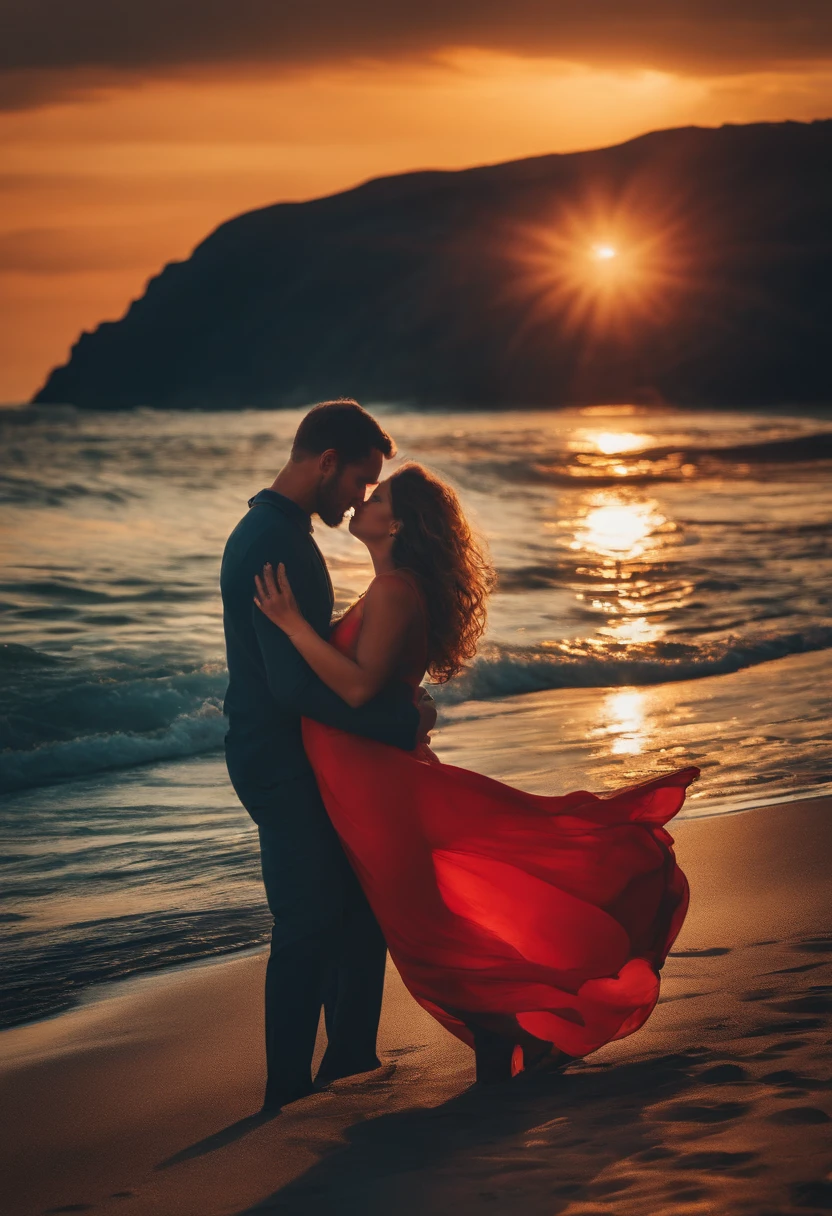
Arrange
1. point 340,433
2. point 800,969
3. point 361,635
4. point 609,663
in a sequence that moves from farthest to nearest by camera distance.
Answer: point 609,663
point 800,969
point 340,433
point 361,635

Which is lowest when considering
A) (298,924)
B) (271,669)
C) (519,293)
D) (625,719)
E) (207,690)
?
(625,719)

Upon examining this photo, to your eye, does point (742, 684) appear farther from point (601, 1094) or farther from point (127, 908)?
point (601, 1094)

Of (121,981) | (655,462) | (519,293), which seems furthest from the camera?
(519,293)

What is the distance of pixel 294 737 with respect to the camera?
3598mm

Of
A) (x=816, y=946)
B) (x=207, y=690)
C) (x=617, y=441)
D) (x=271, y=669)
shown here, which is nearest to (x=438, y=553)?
(x=271, y=669)

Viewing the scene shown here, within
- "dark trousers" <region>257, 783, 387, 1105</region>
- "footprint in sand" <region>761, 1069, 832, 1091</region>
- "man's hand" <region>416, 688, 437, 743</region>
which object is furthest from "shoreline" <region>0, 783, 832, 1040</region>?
"footprint in sand" <region>761, 1069, 832, 1091</region>

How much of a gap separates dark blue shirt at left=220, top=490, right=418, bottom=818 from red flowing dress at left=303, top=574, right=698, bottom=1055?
0.23ft

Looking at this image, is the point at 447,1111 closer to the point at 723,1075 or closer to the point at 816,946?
the point at 723,1075

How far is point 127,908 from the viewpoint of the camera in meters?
5.80

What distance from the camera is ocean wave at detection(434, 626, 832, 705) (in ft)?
36.4

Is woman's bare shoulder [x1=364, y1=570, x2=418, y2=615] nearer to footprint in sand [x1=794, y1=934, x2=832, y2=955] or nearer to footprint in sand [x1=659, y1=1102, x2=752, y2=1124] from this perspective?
footprint in sand [x1=659, y1=1102, x2=752, y2=1124]

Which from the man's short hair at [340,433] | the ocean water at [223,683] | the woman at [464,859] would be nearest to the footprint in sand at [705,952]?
the woman at [464,859]

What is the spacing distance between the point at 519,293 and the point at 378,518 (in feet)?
446

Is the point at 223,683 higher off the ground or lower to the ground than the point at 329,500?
lower
